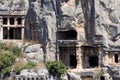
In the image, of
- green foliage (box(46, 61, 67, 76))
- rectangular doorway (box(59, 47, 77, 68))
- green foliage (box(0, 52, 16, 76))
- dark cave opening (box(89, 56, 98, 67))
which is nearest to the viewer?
green foliage (box(46, 61, 67, 76))

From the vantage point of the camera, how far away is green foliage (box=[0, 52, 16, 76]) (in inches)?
1818

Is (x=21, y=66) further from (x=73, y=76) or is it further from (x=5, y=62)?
(x=73, y=76)

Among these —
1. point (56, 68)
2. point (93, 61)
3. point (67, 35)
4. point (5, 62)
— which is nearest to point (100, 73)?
point (93, 61)

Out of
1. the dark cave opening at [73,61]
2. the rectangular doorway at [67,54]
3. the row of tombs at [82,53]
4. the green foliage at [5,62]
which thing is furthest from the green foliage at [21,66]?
the dark cave opening at [73,61]

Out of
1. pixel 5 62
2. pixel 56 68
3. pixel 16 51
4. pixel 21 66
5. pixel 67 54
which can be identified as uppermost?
pixel 16 51

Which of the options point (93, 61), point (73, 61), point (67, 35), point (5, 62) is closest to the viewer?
point (5, 62)

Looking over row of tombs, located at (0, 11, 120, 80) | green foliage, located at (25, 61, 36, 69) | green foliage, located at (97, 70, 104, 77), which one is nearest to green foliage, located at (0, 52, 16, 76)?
green foliage, located at (25, 61, 36, 69)

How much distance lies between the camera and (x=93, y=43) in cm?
4888

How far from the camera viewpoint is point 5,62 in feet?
152

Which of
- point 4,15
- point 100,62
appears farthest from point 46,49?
point 4,15

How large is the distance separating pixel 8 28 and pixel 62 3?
9.48m

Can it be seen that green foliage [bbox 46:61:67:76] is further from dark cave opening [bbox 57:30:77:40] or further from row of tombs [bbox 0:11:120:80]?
dark cave opening [bbox 57:30:77:40]

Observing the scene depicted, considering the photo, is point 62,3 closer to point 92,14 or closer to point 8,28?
point 92,14

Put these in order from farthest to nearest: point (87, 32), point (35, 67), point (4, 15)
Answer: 1. point (4, 15)
2. point (87, 32)
3. point (35, 67)
